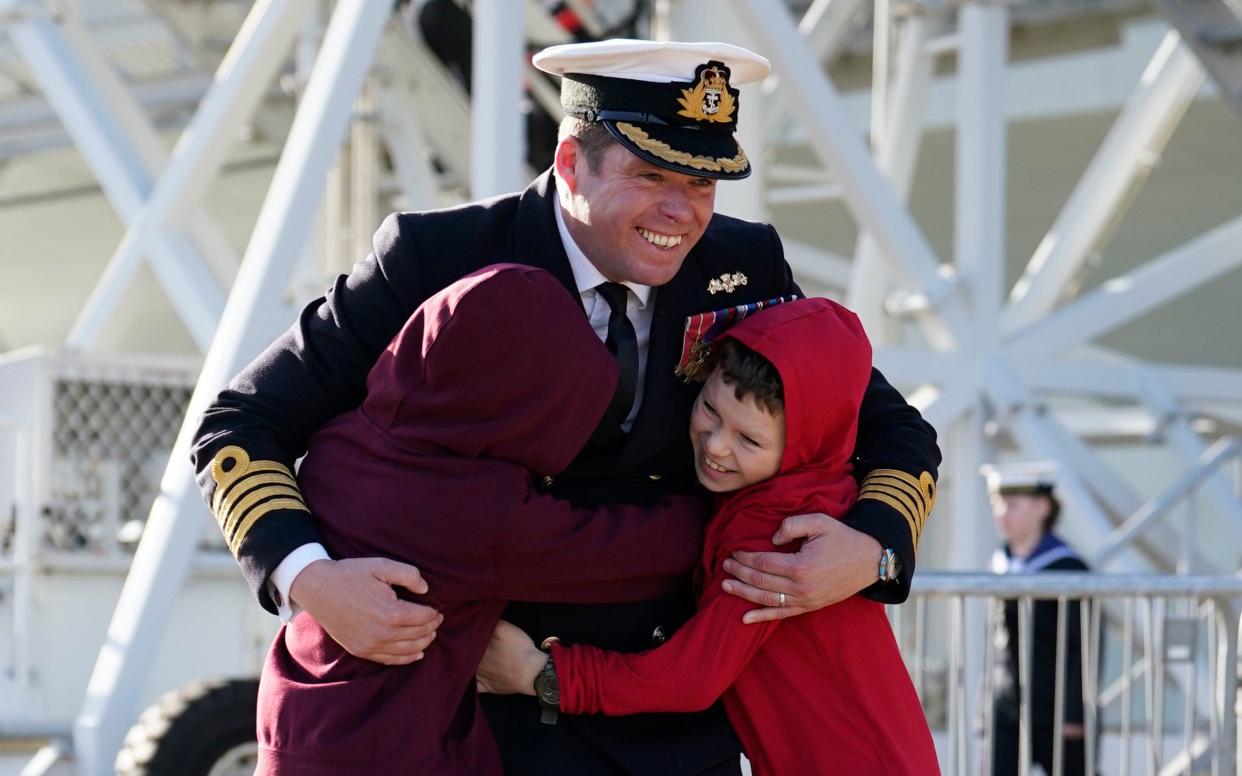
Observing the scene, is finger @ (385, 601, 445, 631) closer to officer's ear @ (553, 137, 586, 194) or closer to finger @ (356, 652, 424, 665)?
finger @ (356, 652, 424, 665)

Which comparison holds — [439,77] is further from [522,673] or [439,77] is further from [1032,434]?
[522,673]

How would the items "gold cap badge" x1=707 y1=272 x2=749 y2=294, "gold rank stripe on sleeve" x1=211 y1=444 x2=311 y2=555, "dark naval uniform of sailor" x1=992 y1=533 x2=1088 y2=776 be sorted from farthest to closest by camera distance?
1. "dark naval uniform of sailor" x1=992 y1=533 x2=1088 y2=776
2. "gold cap badge" x1=707 y1=272 x2=749 y2=294
3. "gold rank stripe on sleeve" x1=211 y1=444 x2=311 y2=555

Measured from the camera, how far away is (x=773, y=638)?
2.62m

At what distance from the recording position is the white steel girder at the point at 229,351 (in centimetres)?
507

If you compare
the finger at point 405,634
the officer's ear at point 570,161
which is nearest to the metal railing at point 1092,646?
the officer's ear at point 570,161

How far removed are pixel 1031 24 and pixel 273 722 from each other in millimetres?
12930

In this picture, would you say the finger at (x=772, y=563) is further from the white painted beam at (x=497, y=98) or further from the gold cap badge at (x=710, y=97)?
the white painted beam at (x=497, y=98)

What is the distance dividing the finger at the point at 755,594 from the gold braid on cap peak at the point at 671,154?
60cm

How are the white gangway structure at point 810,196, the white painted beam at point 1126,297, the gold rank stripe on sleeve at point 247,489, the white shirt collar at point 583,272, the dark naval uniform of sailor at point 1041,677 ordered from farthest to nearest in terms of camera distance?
the white painted beam at point 1126,297
the dark naval uniform of sailor at point 1041,677
the white gangway structure at point 810,196
the white shirt collar at point 583,272
the gold rank stripe on sleeve at point 247,489

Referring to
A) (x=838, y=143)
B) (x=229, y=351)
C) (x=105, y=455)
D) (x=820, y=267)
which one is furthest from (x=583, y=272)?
(x=820, y=267)

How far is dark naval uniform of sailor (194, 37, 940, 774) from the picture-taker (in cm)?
255

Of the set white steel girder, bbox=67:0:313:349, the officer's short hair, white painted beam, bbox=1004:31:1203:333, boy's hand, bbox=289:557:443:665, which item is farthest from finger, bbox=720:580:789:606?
white painted beam, bbox=1004:31:1203:333

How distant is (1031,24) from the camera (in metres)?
14.3

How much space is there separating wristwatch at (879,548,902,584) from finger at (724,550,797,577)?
6.4 inches
